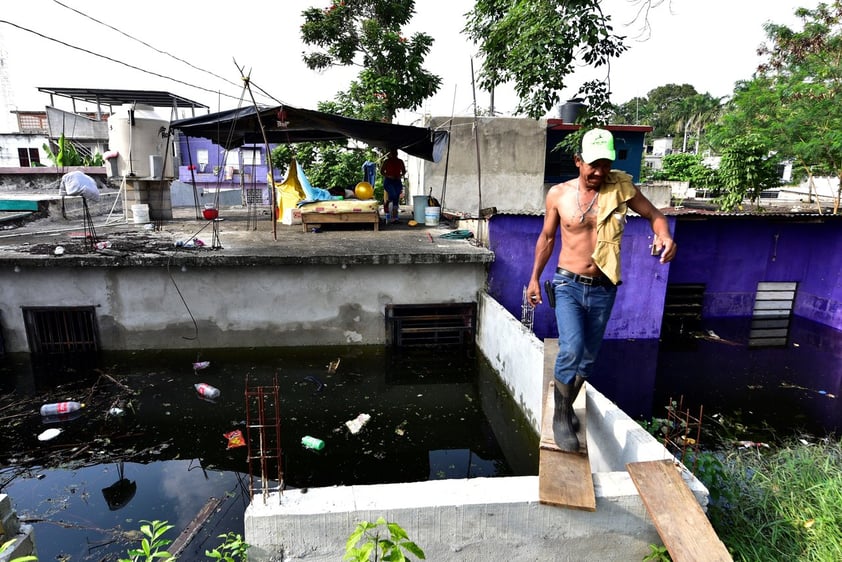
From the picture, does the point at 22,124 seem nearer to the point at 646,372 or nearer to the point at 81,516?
the point at 81,516

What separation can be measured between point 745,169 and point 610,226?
58.2ft

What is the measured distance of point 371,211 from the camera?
32.9ft

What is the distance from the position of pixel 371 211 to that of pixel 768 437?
7430 millimetres

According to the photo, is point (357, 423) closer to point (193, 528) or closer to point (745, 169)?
point (193, 528)

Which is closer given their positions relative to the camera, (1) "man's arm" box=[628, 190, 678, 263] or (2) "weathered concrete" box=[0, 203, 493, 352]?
(1) "man's arm" box=[628, 190, 678, 263]

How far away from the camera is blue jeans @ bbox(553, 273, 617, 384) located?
310cm

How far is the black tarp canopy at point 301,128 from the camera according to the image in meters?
8.55

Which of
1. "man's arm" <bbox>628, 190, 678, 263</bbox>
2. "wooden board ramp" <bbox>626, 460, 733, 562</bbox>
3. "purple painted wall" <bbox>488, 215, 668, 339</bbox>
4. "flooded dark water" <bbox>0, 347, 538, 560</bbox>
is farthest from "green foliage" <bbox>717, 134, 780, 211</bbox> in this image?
"wooden board ramp" <bbox>626, 460, 733, 562</bbox>

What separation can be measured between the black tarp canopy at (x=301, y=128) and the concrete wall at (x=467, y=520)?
22.5 ft

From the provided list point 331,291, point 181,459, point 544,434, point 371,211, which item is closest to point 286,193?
point 371,211

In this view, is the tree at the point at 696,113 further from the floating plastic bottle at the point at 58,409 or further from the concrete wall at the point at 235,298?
the floating plastic bottle at the point at 58,409

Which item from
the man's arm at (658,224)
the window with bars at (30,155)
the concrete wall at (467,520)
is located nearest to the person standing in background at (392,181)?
the man's arm at (658,224)

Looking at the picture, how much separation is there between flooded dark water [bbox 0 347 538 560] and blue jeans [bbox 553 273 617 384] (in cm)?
216

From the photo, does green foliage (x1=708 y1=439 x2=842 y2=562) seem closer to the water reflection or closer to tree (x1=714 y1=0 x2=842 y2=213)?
the water reflection
